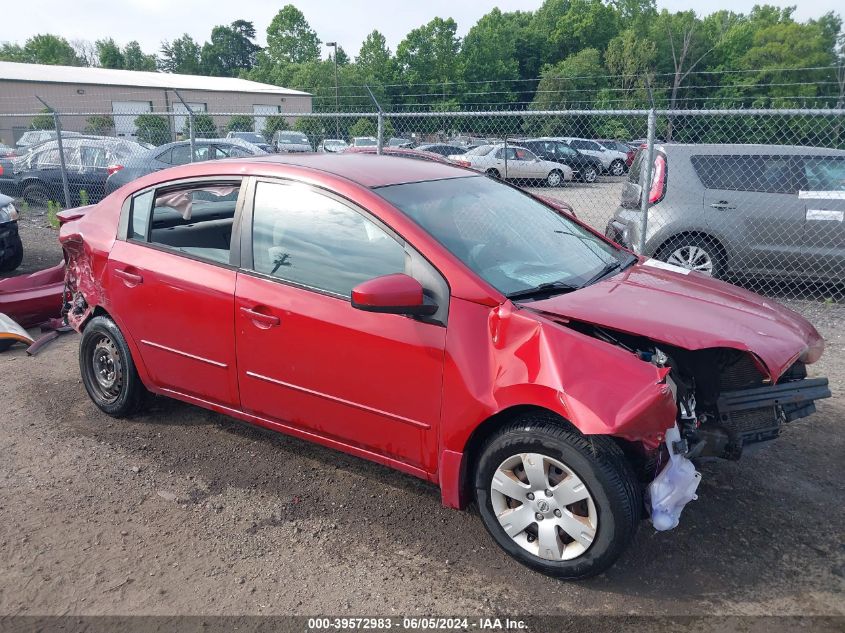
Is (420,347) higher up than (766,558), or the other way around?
(420,347)

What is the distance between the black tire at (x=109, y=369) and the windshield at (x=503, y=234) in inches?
83.0

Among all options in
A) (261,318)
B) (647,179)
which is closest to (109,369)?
(261,318)

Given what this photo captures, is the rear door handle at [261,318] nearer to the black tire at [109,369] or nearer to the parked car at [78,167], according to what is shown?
the black tire at [109,369]

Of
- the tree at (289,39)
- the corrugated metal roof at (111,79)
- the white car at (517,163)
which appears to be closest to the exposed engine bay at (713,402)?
the white car at (517,163)

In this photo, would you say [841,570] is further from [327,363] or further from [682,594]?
[327,363]

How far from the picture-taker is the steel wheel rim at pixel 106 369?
4.39 meters

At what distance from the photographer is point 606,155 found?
27.2m

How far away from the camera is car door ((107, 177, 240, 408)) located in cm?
372

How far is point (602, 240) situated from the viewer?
4.14 metres

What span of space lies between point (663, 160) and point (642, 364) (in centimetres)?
523

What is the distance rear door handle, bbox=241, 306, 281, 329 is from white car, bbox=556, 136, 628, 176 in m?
24.2

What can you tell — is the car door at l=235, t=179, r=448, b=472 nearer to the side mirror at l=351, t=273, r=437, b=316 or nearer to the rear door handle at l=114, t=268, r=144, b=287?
the side mirror at l=351, t=273, r=437, b=316

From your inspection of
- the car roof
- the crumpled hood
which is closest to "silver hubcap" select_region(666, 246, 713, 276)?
the crumpled hood

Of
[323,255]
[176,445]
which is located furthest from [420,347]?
[176,445]
